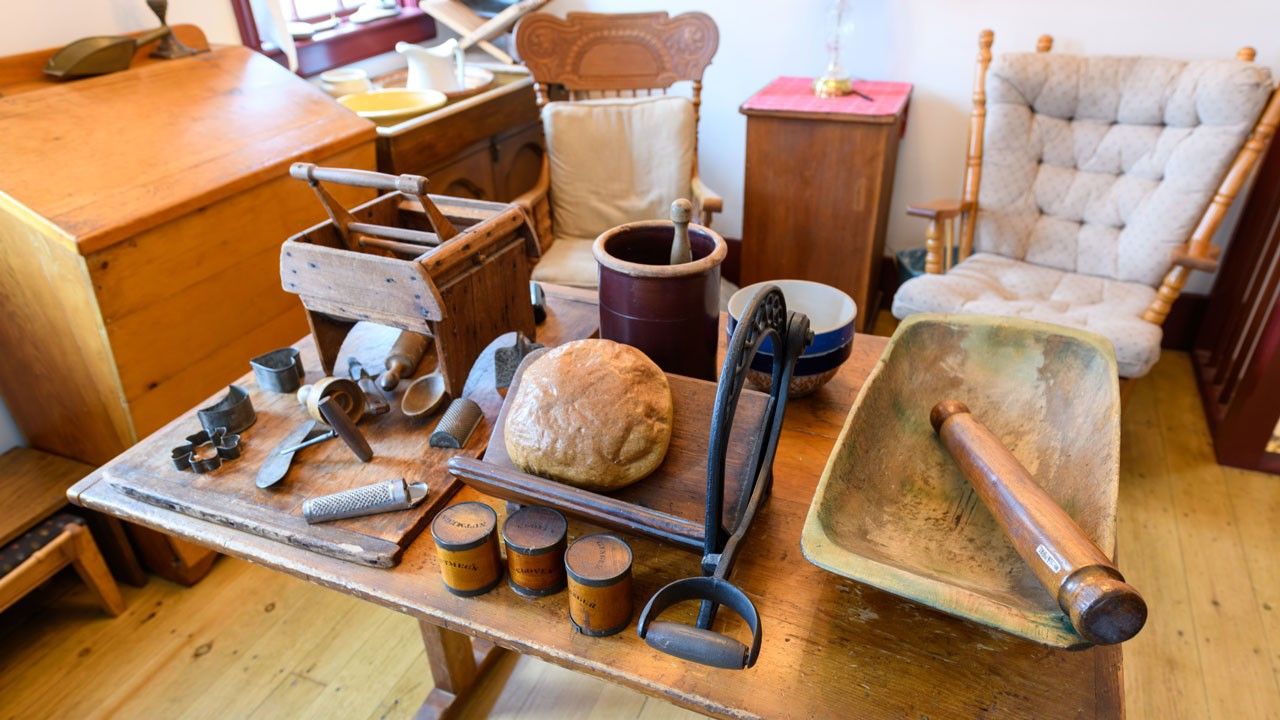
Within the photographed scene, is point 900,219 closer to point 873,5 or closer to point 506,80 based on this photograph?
point 873,5

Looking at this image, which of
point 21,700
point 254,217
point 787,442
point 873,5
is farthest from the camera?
point 873,5

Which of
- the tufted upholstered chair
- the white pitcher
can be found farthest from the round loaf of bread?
the white pitcher

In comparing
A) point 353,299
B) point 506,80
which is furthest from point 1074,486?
point 506,80

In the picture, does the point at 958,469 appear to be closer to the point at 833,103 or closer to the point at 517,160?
the point at 833,103

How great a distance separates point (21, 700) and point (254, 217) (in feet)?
3.77

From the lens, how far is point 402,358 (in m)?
1.30

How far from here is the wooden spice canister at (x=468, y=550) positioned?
0.88 meters

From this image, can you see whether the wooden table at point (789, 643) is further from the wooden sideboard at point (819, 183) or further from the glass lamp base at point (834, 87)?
the glass lamp base at point (834, 87)

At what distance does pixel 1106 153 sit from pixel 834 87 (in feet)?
2.79

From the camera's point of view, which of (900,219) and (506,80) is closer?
(506,80)

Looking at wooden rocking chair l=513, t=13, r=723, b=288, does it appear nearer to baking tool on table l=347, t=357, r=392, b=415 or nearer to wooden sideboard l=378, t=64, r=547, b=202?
wooden sideboard l=378, t=64, r=547, b=202

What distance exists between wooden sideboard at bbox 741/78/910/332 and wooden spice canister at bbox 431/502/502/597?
1929 mm

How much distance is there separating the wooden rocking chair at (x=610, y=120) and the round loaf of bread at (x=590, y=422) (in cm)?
155

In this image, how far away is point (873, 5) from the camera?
2729mm
